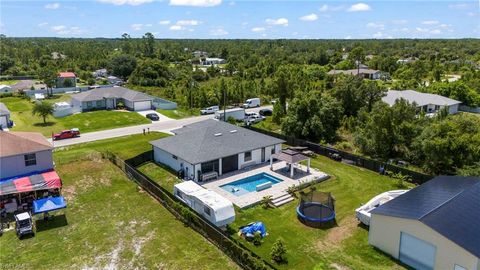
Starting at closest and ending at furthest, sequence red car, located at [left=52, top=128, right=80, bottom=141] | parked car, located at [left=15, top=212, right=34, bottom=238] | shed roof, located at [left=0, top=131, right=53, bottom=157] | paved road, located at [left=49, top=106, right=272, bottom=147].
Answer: parked car, located at [left=15, top=212, right=34, bottom=238] < shed roof, located at [left=0, top=131, right=53, bottom=157] < paved road, located at [left=49, top=106, right=272, bottom=147] < red car, located at [left=52, top=128, right=80, bottom=141]

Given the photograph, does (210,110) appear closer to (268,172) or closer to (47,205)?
(268,172)

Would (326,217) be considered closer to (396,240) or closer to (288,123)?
(396,240)

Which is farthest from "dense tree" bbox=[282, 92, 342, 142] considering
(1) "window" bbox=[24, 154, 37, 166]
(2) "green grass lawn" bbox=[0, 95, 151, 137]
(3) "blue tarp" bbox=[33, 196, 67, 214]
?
(3) "blue tarp" bbox=[33, 196, 67, 214]

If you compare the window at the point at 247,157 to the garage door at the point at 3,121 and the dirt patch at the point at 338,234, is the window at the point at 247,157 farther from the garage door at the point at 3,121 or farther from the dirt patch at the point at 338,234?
the garage door at the point at 3,121

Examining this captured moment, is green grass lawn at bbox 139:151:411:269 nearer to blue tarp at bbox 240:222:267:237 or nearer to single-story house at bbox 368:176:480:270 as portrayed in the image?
blue tarp at bbox 240:222:267:237

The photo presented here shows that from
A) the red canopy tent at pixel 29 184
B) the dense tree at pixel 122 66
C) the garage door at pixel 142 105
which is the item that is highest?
the dense tree at pixel 122 66

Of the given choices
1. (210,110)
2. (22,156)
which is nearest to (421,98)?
(210,110)

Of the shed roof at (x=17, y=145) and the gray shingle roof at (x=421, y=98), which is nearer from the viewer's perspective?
the shed roof at (x=17, y=145)

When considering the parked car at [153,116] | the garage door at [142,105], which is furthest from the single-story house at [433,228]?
the garage door at [142,105]
